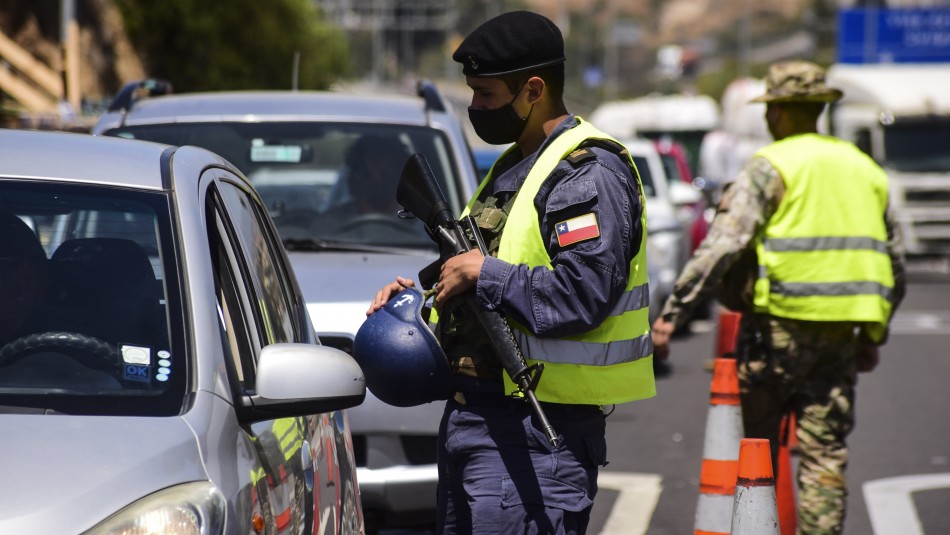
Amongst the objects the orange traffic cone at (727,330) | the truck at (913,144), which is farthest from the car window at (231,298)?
the truck at (913,144)

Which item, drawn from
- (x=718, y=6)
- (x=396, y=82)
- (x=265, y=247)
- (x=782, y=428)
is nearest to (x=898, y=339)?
(x=782, y=428)

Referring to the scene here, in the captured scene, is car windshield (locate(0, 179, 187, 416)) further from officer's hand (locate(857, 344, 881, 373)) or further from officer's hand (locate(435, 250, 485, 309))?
officer's hand (locate(857, 344, 881, 373))

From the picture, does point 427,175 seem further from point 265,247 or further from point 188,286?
point 188,286

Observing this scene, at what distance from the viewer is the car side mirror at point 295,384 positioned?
10.7 feet

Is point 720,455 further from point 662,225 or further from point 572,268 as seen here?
point 662,225

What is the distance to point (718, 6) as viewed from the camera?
187 meters

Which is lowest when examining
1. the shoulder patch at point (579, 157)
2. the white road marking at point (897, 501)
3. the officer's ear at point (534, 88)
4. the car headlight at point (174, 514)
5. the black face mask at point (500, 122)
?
the white road marking at point (897, 501)

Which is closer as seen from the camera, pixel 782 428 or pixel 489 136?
pixel 489 136

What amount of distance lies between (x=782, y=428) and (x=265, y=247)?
2794mm

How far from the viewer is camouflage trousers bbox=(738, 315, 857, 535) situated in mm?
5953

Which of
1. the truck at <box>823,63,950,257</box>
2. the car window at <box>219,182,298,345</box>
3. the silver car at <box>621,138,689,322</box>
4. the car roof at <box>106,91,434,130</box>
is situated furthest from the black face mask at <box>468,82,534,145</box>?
the truck at <box>823,63,950,257</box>

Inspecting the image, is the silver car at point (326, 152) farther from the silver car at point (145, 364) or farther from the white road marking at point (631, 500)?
the silver car at point (145, 364)

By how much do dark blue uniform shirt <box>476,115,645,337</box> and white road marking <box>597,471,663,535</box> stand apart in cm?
341

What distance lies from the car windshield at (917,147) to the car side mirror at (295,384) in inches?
895
